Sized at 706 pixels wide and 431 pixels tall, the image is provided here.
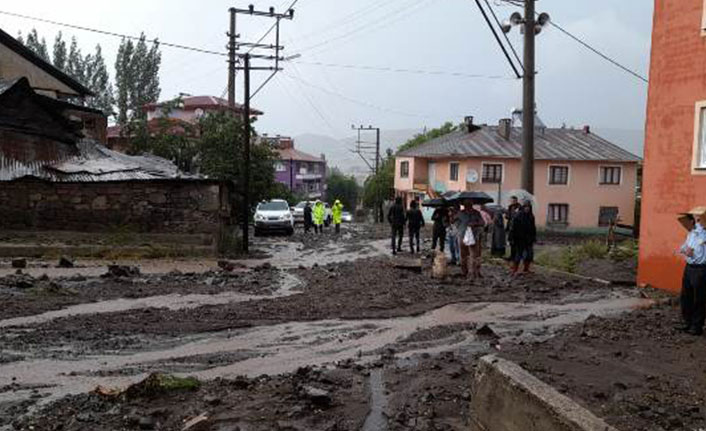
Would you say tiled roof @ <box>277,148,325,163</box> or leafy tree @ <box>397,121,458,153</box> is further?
tiled roof @ <box>277,148,325,163</box>

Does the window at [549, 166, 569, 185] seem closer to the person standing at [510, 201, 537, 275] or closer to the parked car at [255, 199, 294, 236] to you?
the parked car at [255, 199, 294, 236]

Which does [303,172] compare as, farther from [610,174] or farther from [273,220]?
[273,220]

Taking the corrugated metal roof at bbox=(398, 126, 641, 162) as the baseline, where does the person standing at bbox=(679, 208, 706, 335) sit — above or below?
below

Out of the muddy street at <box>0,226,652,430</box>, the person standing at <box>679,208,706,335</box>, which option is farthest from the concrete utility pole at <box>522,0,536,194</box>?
the person standing at <box>679,208,706,335</box>

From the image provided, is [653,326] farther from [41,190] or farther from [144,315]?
[41,190]

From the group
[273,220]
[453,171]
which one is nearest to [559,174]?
[453,171]

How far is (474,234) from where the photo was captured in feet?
51.5

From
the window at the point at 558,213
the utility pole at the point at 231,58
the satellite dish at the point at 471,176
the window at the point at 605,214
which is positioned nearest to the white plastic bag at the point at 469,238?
the utility pole at the point at 231,58

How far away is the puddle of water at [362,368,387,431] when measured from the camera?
5910 mm

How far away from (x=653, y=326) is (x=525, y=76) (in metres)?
10.8

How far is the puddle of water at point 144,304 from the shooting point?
10523 mm

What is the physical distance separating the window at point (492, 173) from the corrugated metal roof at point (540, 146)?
87 centimetres

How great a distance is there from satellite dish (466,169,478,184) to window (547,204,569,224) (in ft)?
22.4

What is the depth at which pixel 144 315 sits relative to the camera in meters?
11.0
